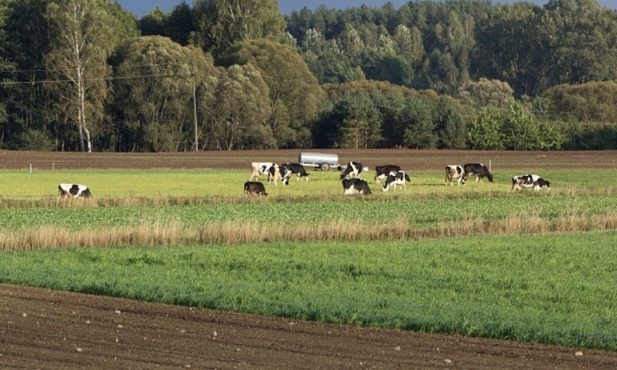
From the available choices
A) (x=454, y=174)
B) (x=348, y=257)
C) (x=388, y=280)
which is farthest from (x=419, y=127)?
(x=388, y=280)

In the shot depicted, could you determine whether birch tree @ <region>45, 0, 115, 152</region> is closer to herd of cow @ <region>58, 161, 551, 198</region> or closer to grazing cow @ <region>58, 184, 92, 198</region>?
herd of cow @ <region>58, 161, 551, 198</region>

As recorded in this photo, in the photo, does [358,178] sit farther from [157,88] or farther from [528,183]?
[157,88]

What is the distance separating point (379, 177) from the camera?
62.0 m

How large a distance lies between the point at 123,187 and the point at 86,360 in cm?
4187

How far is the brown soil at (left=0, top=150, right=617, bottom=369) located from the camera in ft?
48.0

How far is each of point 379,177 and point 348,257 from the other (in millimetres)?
35664

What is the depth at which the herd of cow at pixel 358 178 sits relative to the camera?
47.5 meters

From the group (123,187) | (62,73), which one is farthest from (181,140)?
(123,187)

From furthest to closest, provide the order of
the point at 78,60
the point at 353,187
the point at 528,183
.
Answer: the point at 78,60, the point at 528,183, the point at 353,187

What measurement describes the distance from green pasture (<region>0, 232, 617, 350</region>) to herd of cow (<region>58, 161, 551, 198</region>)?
61.1ft

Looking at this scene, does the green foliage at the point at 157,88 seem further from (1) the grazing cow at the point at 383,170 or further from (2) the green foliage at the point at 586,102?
(2) the green foliage at the point at 586,102

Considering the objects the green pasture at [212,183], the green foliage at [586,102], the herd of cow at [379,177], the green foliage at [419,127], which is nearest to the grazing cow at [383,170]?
the herd of cow at [379,177]

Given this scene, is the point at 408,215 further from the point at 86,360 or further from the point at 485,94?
the point at 485,94

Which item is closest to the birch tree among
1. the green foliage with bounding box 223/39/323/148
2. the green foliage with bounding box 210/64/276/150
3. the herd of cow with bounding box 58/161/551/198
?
the green foliage with bounding box 210/64/276/150
